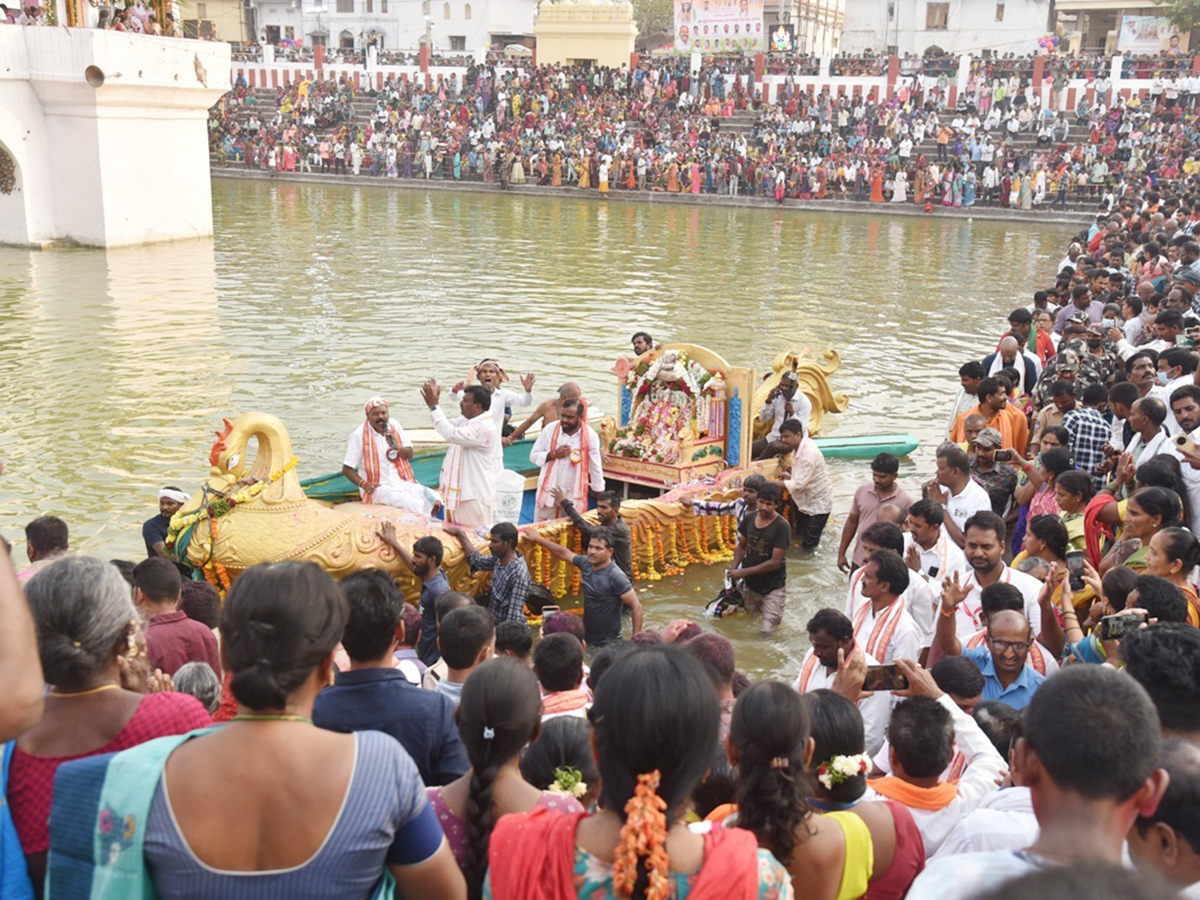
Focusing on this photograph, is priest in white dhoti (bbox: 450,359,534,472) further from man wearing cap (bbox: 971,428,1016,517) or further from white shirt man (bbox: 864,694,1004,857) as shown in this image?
white shirt man (bbox: 864,694,1004,857)

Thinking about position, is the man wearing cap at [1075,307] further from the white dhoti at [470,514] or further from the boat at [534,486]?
the white dhoti at [470,514]

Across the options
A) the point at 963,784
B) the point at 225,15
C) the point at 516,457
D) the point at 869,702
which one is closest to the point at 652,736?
the point at 963,784

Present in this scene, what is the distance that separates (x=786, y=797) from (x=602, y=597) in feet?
13.1

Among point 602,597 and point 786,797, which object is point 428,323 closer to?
point 602,597

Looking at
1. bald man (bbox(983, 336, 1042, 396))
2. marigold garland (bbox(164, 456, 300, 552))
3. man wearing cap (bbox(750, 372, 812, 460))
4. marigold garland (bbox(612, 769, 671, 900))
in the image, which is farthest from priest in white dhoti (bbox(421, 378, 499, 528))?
marigold garland (bbox(612, 769, 671, 900))

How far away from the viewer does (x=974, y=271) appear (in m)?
23.3

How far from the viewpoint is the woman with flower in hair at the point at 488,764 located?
2922 mm

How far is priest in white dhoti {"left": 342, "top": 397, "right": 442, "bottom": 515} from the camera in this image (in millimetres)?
8156

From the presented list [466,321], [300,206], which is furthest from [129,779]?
[300,206]

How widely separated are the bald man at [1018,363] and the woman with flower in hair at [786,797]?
7.46 m

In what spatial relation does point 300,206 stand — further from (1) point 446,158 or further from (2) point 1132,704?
(2) point 1132,704

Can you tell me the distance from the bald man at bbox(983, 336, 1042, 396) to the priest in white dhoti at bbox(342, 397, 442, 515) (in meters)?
4.85

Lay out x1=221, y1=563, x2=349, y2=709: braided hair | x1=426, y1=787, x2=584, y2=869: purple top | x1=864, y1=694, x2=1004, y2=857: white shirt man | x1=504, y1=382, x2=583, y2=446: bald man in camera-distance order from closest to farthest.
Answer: x1=221, y1=563, x2=349, y2=709: braided hair
x1=426, y1=787, x2=584, y2=869: purple top
x1=864, y1=694, x2=1004, y2=857: white shirt man
x1=504, y1=382, x2=583, y2=446: bald man

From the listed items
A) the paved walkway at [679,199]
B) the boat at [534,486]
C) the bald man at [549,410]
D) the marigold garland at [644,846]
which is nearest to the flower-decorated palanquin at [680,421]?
the boat at [534,486]
